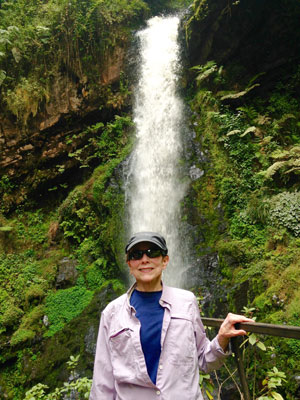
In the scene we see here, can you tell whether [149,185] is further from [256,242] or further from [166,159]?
[256,242]

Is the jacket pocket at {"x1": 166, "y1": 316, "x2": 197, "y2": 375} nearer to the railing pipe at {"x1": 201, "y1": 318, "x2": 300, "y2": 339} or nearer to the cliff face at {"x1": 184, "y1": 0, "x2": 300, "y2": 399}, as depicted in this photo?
the railing pipe at {"x1": 201, "y1": 318, "x2": 300, "y2": 339}

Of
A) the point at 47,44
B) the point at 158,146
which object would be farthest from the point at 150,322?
the point at 47,44

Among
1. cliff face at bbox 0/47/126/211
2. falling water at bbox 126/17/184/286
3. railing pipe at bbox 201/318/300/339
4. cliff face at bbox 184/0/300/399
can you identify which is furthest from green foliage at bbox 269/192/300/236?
cliff face at bbox 0/47/126/211

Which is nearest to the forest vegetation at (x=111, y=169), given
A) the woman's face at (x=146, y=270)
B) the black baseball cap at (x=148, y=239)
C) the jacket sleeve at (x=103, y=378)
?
the jacket sleeve at (x=103, y=378)

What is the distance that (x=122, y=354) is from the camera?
152cm

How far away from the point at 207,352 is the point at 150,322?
1.26 ft

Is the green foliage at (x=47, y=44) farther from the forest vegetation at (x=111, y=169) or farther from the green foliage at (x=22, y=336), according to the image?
the green foliage at (x=22, y=336)

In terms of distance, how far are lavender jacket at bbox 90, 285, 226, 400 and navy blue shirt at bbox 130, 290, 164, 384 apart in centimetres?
Result: 4

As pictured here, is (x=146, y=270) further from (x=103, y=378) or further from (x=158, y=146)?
(x=158, y=146)

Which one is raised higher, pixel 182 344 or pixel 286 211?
pixel 286 211

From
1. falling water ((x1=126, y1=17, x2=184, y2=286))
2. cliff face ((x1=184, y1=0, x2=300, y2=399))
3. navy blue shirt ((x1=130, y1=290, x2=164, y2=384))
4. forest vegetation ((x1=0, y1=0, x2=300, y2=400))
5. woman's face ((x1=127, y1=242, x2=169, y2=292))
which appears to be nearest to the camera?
navy blue shirt ((x1=130, y1=290, x2=164, y2=384))

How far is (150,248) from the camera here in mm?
1716

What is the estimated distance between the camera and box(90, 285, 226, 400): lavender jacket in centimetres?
143

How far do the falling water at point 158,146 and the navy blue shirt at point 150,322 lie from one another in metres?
5.32
